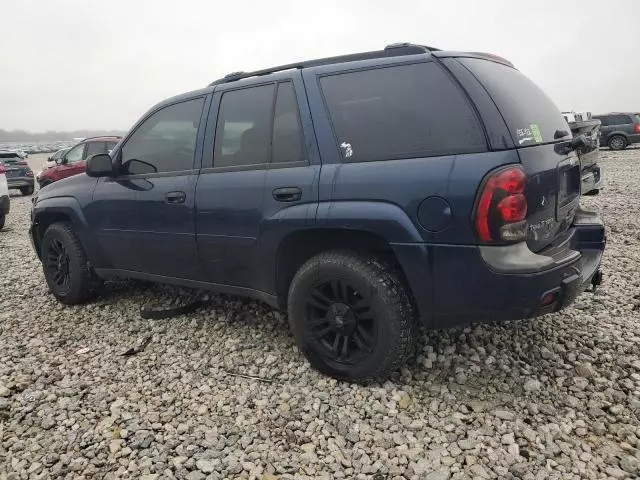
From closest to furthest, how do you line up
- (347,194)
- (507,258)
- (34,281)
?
(507,258) < (347,194) < (34,281)

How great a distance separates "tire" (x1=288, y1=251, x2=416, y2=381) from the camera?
8.58ft

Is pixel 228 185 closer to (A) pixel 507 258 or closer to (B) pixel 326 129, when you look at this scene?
(B) pixel 326 129

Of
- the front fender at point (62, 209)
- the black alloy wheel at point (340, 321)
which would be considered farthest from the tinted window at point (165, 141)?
the black alloy wheel at point (340, 321)

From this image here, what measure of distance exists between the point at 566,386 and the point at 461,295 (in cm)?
89

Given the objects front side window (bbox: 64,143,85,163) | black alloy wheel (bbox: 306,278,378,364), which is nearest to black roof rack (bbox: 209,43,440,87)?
black alloy wheel (bbox: 306,278,378,364)

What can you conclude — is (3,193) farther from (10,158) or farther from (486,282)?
(486,282)

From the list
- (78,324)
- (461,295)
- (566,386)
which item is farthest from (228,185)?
Result: (566,386)

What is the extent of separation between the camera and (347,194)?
2654 millimetres

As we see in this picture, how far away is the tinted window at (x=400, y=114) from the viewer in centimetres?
245

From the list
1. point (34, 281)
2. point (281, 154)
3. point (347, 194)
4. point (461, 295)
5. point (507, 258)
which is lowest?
point (34, 281)

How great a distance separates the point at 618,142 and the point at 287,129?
21.7m

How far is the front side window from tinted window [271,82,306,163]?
523 inches

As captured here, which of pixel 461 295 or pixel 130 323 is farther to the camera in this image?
pixel 130 323

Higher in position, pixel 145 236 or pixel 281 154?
pixel 281 154
